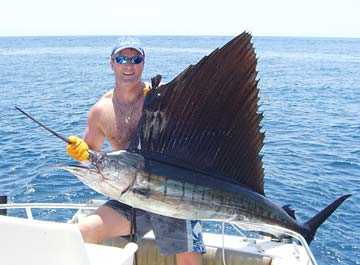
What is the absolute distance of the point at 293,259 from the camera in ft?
7.42

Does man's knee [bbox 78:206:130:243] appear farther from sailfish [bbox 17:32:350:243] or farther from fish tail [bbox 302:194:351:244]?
fish tail [bbox 302:194:351:244]

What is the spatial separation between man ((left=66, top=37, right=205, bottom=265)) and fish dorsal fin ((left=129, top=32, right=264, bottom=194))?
0.34 metres

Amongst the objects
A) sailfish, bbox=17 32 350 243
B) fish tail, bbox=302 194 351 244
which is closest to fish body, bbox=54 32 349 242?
sailfish, bbox=17 32 350 243

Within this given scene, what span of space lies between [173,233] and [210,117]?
62cm

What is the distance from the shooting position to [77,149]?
1.72 metres

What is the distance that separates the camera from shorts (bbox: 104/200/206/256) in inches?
83.9

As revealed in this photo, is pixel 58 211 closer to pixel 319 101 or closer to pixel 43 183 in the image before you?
pixel 43 183

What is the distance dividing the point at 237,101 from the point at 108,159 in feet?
2.05

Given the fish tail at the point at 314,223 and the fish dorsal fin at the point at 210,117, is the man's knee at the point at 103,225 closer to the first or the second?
the fish dorsal fin at the point at 210,117

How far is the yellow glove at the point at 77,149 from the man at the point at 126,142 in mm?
490

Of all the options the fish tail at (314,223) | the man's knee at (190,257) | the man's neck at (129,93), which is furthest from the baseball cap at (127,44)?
the fish tail at (314,223)

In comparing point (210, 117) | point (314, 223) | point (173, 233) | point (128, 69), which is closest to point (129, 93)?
point (128, 69)

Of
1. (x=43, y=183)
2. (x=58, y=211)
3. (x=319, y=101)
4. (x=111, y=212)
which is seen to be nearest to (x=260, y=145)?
(x=111, y=212)

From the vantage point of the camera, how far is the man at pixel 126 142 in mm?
2127
